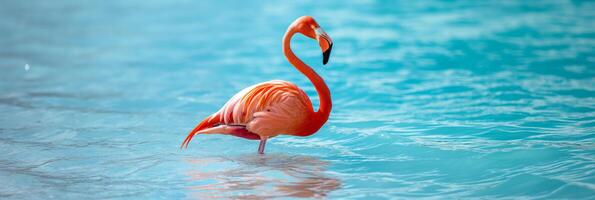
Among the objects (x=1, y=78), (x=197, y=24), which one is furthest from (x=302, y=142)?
(x=197, y=24)

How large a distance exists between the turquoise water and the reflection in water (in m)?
0.02

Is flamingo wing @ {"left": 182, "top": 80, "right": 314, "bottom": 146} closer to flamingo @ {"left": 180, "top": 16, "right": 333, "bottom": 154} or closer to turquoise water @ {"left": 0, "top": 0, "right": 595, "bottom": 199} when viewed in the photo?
flamingo @ {"left": 180, "top": 16, "right": 333, "bottom": 154}

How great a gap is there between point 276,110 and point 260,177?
0.42 meters

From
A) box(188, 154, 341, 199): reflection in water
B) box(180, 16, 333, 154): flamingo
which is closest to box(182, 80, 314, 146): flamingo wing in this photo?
box(180, 16, 333, 154): flamingo

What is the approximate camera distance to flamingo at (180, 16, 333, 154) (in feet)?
17.2

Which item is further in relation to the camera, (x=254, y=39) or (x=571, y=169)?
(x=254, y=39)

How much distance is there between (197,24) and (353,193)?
911 cm

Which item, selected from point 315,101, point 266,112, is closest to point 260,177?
point 266,112

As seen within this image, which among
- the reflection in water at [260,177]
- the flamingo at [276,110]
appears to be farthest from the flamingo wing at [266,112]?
the reflection in water at [260,177]

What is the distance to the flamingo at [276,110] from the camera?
5.23m

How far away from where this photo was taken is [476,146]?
19.8ft

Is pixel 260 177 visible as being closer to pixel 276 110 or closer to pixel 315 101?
pixel 276 110

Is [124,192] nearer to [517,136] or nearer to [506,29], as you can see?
[517,136]

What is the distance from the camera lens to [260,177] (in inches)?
207
